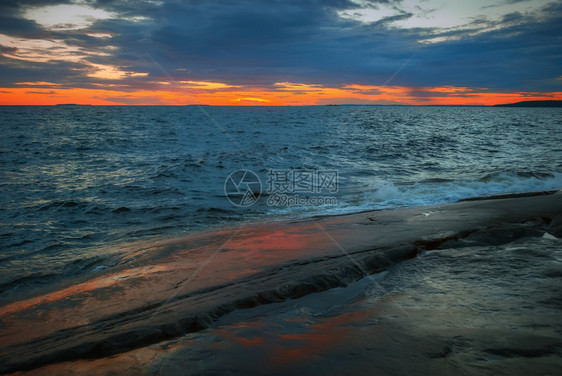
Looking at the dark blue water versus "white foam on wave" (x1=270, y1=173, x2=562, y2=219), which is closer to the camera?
the dark blue water

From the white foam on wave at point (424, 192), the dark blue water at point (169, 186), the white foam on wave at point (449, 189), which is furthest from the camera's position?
the white foam on wave at point (449, 189)

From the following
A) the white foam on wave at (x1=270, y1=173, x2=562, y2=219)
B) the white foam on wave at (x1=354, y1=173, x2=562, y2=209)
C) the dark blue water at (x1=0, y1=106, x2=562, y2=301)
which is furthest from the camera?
the white foam on wave at (x1=354, y1=173, x2=562, y2=209)

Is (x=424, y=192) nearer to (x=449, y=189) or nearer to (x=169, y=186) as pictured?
(x=449, y=189)

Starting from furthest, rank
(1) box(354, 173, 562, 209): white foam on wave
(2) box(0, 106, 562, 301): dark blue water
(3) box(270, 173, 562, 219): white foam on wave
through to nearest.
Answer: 1. (1) box(354, 173, 562, 209): white foam on wave
2. (3) box(270, 173, 562, 219): white foam on wave
3. (2) box(0, 106, 562, 301): dark blue water

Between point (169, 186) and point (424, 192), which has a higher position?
point (424, 192)

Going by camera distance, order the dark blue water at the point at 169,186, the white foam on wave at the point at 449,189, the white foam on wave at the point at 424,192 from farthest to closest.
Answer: the white foam on wave at the point at 449,189
the white foam on wave at the point at 424,192
the dark blue water at the point at 169,186

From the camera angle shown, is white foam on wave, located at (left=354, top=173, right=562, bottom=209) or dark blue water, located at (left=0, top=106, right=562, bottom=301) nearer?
dark blue water, located at (left=0, top=106, right=562, bottom=301)

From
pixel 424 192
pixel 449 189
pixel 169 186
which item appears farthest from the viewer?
pixel 169 186

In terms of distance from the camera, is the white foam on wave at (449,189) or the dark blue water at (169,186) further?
the white foam on wave at (449,189)

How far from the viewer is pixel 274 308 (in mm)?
3570

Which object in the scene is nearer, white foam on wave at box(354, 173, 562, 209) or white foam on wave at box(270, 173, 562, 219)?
white foam on wave at box(270, 173, 562, 219)

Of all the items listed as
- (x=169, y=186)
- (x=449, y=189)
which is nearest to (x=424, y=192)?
(x=449, y=189)

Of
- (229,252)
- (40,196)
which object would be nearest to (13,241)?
(40,196)

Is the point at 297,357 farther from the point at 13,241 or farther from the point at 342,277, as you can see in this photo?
the point at 13,241
